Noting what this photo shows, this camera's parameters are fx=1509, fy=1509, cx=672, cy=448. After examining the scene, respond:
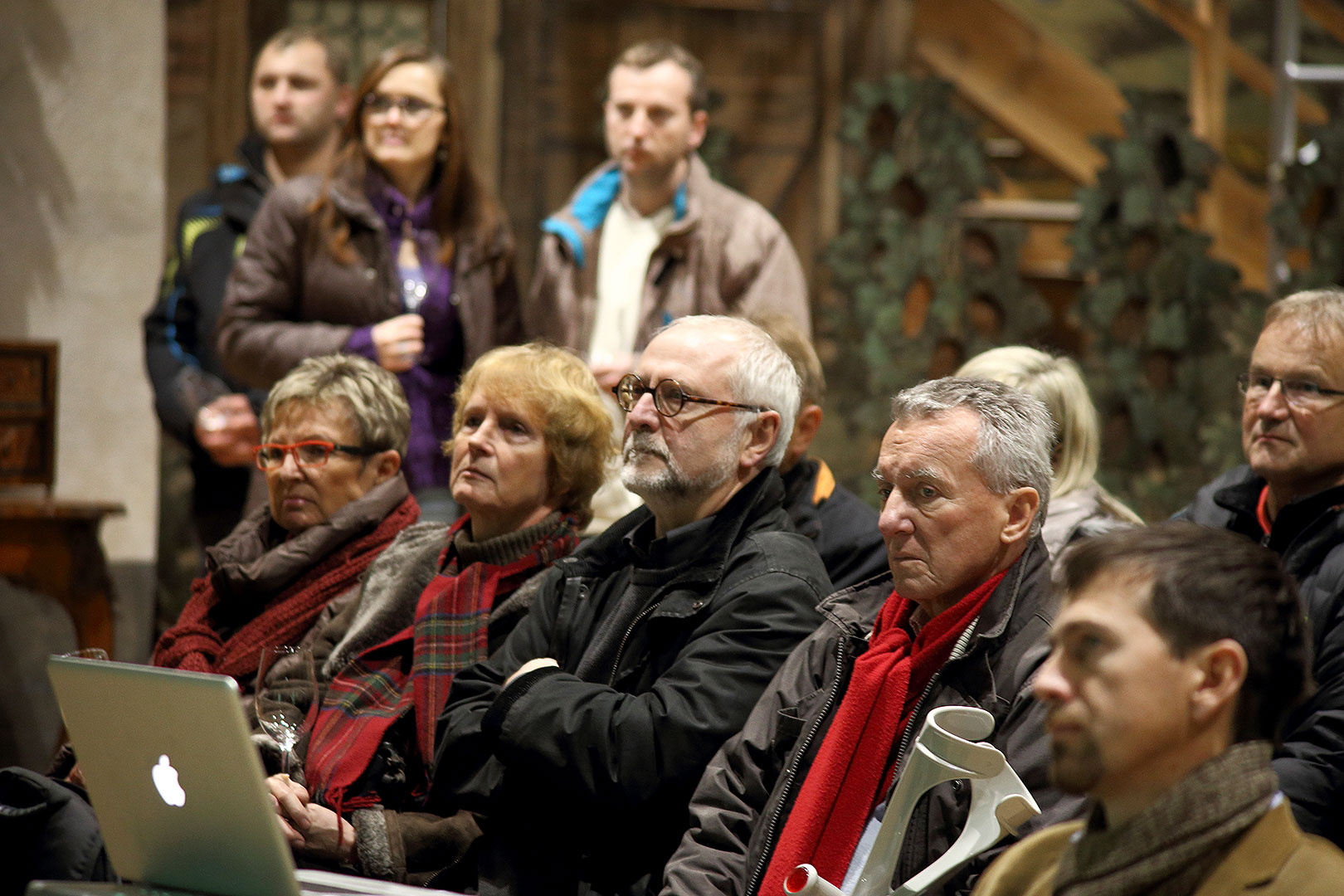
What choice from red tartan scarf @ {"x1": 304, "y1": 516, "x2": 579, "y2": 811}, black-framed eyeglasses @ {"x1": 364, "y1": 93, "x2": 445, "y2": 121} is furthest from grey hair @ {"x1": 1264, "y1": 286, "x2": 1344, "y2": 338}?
black-framed eyeglasses @ {"x1": 364, "y1": 93, "x2": 445, "y2": 121}

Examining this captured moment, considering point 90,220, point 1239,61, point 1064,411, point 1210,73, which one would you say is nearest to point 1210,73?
point 1210,73

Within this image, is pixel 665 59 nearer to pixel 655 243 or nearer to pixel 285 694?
pixel 655 243

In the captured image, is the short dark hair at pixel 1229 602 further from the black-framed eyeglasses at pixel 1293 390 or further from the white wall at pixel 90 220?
the white wall at pixel 90 220

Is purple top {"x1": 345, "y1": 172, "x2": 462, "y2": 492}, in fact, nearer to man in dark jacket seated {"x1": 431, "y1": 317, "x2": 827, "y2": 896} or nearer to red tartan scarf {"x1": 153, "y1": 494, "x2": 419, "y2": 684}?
red tartan scarf {"x1": 153, "y1": 494, "x2": 419, "y2": 684}

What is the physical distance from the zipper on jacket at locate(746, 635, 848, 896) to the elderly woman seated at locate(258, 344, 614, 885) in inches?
23.9

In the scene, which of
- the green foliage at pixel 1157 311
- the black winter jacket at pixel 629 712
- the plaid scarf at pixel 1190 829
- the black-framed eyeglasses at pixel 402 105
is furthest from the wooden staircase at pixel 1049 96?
the plaid scarf at pixel 1190 829

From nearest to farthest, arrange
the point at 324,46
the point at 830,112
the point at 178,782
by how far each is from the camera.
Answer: the point at 178,782
the point at 324,46
the point at 830,112

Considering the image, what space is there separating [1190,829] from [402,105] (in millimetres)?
2866

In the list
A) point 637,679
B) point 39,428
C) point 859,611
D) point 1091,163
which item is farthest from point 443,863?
point 1091,163

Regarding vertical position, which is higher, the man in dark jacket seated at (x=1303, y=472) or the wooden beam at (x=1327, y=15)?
the wooden beam at (x=1327, y=15)

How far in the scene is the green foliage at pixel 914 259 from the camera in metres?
5.04

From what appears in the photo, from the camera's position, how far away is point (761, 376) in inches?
101

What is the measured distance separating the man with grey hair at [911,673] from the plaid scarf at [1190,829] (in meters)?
0.49

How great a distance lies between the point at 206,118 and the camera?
5.04 meters
